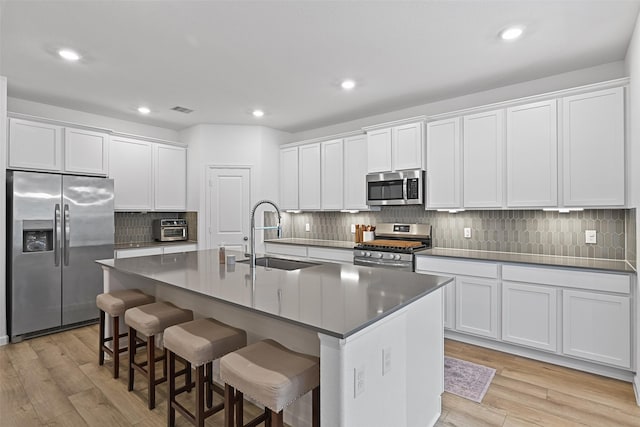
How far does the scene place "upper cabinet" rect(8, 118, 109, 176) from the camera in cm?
364

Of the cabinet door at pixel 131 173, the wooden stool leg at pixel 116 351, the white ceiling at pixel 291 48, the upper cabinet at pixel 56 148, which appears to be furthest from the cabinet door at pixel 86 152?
the wooden stool leg at pixel 116 351

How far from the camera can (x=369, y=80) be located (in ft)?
11.5

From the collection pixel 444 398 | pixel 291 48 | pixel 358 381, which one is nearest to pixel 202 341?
pixel 358 381

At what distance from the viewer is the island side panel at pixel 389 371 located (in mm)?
1366

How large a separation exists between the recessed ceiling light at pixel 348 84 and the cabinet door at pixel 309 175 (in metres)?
1.47

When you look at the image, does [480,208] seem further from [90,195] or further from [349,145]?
[90,195]

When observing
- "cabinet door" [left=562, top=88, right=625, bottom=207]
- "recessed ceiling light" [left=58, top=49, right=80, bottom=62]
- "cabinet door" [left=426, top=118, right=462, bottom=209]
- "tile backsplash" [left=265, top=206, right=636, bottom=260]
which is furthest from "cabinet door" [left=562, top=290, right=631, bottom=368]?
"recessed ceiling light" [left=58, top=49, right=80, bottom=62]

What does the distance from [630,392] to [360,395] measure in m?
2.47

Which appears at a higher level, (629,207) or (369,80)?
(369,80)

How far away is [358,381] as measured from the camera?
56.2 inches

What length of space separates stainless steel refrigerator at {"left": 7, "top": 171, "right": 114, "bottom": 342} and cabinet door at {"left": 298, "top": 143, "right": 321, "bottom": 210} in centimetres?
261

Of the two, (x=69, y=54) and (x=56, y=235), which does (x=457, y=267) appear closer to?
(x=69, y=54)

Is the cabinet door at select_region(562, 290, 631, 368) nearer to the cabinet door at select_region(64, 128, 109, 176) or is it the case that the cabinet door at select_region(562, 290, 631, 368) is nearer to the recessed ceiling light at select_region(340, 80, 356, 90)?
the recessed ceiling light at select_region(340, 80, 356, 90)

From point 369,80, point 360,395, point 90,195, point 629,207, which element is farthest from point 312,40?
point 90,195
